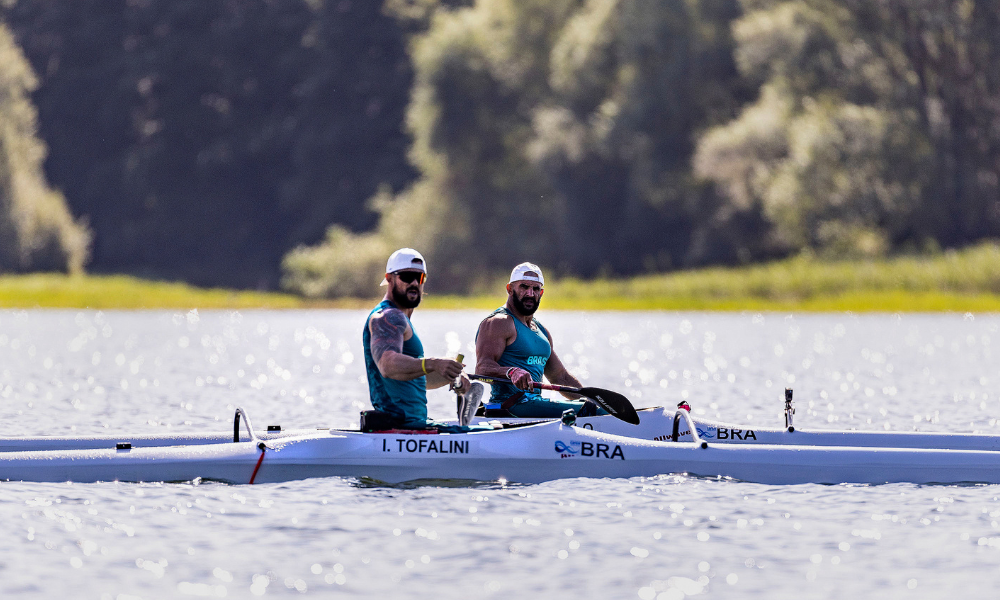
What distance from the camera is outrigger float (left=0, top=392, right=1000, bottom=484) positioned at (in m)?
12.8

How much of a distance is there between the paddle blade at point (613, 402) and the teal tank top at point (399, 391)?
1.76 meters

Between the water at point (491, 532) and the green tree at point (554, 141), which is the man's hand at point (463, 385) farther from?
the green tree at point (554, 141)

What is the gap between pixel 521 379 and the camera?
45.1 ft

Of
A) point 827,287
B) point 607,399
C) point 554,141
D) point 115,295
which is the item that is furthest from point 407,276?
point 115,295

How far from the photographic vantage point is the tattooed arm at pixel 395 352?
12.0 meters

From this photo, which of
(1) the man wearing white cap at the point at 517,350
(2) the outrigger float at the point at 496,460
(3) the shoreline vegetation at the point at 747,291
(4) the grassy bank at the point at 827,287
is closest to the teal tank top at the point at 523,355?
(1) the man wearing white cap at the point at 517,350

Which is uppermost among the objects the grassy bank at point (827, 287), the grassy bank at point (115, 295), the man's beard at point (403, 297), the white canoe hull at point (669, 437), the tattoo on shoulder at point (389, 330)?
the grassy bank at point (115, 295)

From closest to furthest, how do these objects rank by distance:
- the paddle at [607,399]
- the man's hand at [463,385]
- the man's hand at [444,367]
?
the man's hand at [444,367] < the man's hand at [463,385] < the paddle at [607,399]

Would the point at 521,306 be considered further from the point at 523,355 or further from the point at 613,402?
the point at 613,402

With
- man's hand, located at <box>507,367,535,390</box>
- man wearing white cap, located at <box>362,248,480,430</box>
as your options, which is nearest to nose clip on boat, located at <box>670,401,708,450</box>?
man's hand, located at <box>507,367,535,390</box>

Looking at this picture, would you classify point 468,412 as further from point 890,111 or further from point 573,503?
point 890,111

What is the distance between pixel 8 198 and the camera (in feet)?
208

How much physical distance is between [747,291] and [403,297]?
→ 41.3 meters

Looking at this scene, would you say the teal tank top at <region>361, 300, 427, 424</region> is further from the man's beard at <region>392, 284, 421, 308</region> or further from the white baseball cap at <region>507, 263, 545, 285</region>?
the white baseball cap at <region>507, 263, 545, 285</region>
